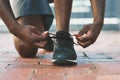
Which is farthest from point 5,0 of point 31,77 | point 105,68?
point 105,68

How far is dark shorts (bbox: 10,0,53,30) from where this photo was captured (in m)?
2.57

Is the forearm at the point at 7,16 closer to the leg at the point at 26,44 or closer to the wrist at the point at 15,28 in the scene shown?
the wrist at the point at 15,28

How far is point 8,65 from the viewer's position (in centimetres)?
212

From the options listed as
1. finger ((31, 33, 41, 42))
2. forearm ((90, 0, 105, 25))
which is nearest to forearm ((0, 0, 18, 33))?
finger ((31, 33, 41, 42))

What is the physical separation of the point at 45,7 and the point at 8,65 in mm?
717

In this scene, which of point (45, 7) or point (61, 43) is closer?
point (61, 43)

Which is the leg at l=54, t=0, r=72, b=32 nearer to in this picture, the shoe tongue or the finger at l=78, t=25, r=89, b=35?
the shoe tongue

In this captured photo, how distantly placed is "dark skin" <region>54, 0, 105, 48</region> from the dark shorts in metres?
0.52

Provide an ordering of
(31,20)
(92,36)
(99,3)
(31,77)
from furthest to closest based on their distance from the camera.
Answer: (31,20)
(99,3)
(92,36)
(31,77)

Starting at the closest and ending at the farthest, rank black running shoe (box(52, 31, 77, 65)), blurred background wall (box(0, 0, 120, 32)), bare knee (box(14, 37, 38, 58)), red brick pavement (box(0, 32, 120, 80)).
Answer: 1. red brick pavement (box(0, 32, 120, 80))
2. black running shoe (box(52, 31, 77, 65))
3. bare knee (box(14, 37, 38, 58))
4. blurred background wall (box(0, 0, 120, 32))

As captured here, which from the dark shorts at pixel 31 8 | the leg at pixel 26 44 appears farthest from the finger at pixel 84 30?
the dark shorts at pixel 31 8

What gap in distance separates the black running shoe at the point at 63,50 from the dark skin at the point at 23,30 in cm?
19

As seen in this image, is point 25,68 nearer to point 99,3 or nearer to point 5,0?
point 5,0

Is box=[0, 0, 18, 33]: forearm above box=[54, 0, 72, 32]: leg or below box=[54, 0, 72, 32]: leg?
above
